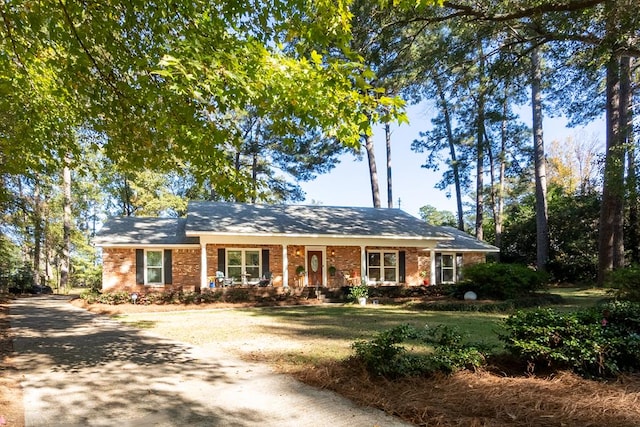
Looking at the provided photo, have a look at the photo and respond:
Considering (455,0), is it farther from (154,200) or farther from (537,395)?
(154,200)

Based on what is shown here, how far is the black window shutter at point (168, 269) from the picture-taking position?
18.7m

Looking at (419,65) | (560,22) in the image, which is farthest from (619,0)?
(419,65)

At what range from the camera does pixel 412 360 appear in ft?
16.2

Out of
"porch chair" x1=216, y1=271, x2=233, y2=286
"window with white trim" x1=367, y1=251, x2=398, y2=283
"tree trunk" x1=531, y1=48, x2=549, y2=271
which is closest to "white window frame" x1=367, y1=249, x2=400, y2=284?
"window with white trim" x1=367, y1=251, x2=398, y2=283

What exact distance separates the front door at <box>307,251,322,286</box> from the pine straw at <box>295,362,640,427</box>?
15119 mm

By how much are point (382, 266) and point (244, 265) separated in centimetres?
661

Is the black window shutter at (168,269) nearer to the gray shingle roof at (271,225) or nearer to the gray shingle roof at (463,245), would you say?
the gray shingle roof at (271,225)

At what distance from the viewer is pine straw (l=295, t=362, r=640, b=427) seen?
358cm

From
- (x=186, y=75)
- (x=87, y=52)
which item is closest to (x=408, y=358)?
(x=186, y=75)

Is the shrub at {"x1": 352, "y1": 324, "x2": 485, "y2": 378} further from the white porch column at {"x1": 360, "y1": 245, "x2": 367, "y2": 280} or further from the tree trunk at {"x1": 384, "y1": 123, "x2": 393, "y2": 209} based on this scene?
the tree trunk at {"x1": 384, "y1": 123, "x2": 393, "y2": 209}

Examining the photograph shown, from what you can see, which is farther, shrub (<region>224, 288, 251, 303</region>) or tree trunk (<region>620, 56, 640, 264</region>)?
shrub (<region>224, 288, 251, 303</region>)

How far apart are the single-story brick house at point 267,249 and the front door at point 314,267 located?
46mm

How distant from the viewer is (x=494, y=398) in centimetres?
403

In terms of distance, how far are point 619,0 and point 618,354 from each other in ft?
24.2
